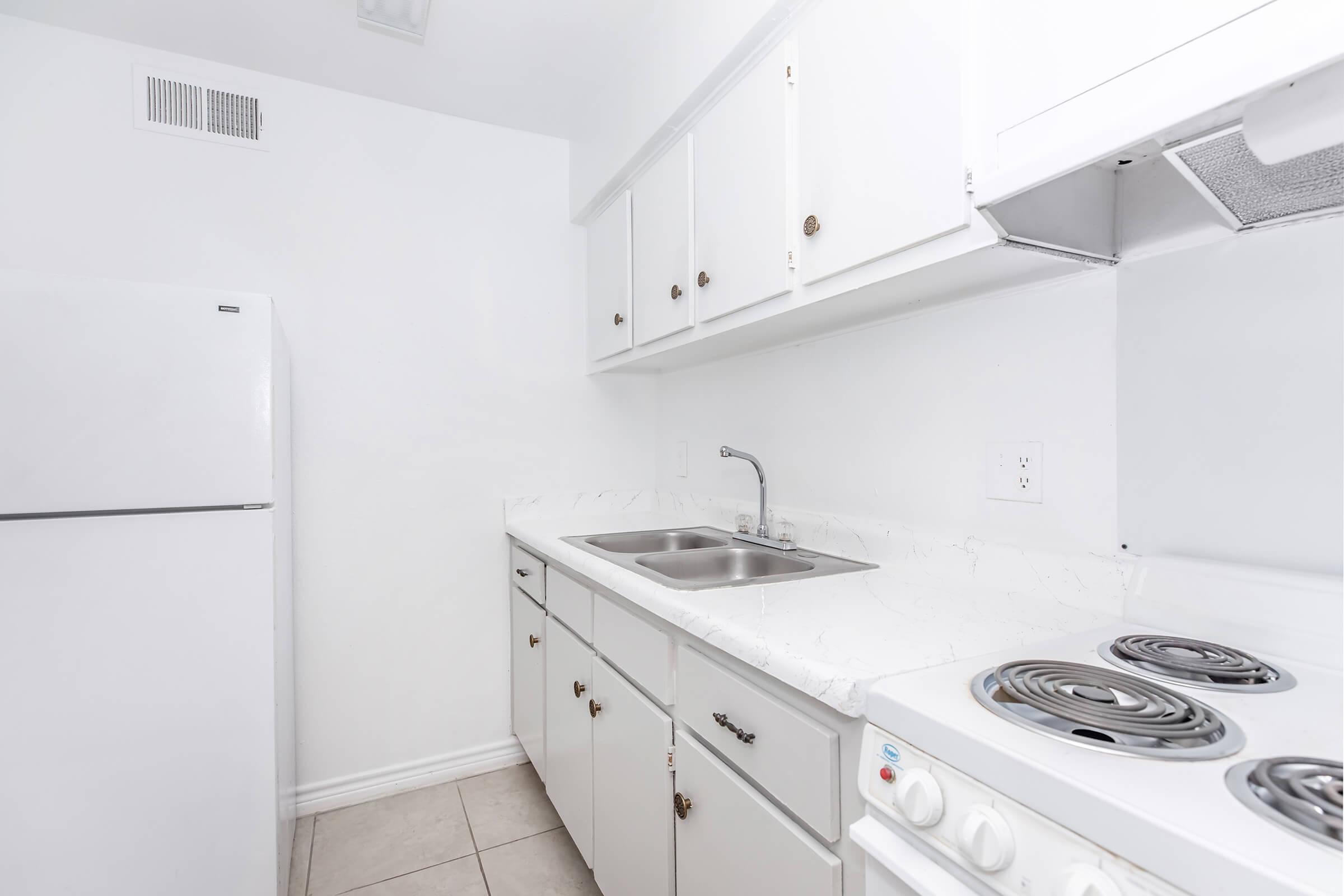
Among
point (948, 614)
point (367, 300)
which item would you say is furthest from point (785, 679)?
point (367, 300)

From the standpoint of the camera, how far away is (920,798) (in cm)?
65

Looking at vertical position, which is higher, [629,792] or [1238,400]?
[1238,400]

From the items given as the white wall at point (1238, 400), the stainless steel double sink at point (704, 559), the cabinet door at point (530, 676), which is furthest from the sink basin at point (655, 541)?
the white wall at point (1238, 400)

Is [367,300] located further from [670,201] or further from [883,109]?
[883,109]

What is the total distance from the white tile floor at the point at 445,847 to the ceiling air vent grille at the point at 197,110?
2247mm

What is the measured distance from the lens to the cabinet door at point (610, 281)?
6.97ft

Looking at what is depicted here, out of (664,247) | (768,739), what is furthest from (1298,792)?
(664,247)

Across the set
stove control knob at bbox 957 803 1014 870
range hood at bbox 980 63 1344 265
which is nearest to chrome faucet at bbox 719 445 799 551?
range hood at bbox 980 63 1344 265

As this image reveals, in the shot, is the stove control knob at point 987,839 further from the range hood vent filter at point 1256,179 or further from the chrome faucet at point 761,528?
the chrome faucet at point 761,528

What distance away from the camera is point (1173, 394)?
3.23 ft

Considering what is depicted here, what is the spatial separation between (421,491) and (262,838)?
3.66 ft

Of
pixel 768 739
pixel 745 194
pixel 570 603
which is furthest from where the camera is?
pixel 570 603

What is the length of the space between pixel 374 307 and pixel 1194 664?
2364 millimetres

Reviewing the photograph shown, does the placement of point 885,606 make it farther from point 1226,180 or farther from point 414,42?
point 414,42
